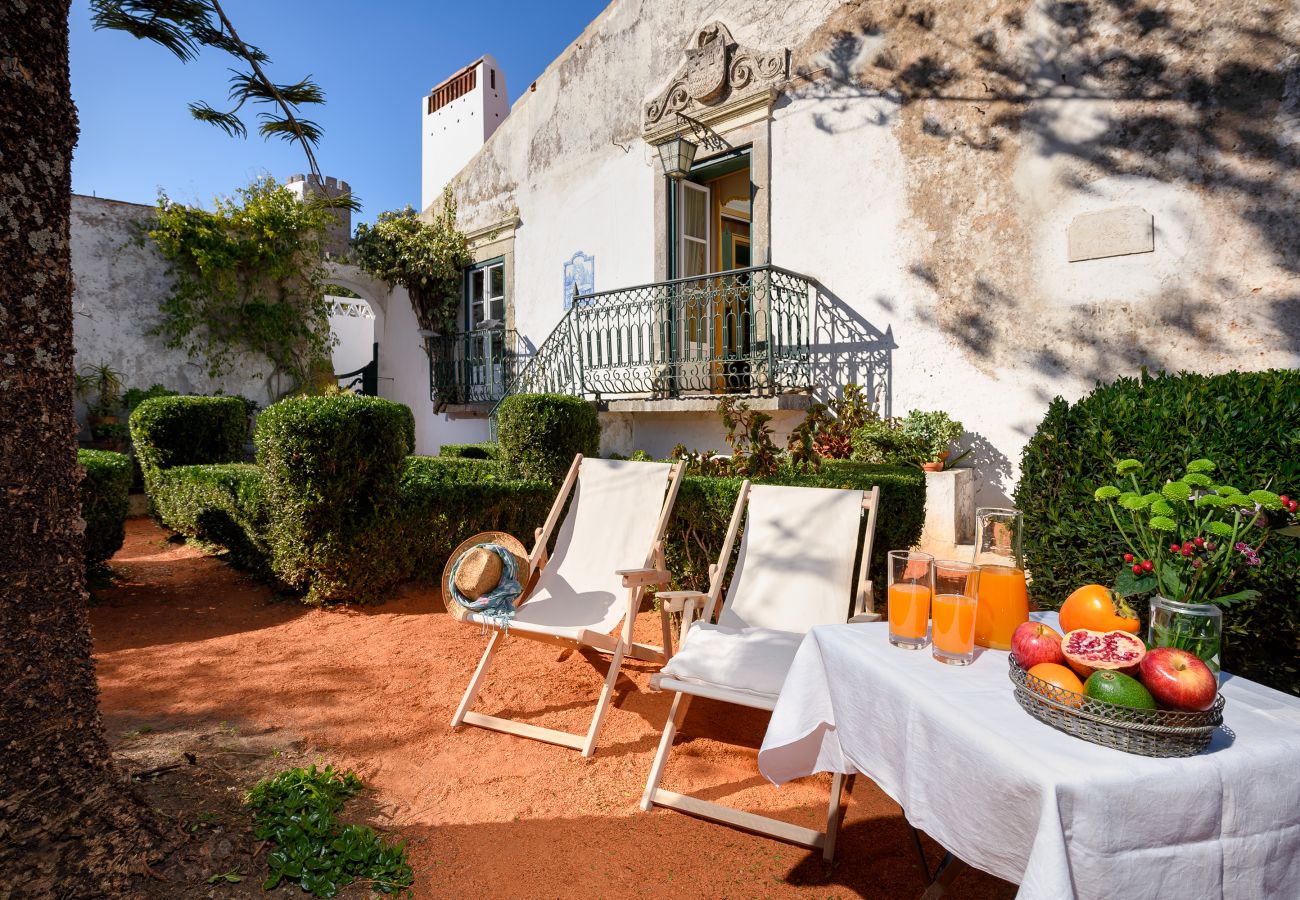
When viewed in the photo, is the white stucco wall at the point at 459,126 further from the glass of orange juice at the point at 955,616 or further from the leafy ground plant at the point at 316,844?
the glass of orange juice at the point at 955,616

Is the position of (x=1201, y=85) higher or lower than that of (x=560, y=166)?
lower

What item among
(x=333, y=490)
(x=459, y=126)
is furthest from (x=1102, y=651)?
(x=459, y=126)

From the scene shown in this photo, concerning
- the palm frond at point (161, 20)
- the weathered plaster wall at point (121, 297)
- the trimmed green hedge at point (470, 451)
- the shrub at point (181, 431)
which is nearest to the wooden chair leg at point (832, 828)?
the palm frond at point (161, 20)

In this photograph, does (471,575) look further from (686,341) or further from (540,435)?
(686,341)

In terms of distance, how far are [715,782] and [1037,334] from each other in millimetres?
4568

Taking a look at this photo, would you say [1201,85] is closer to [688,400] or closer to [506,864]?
[688,400]

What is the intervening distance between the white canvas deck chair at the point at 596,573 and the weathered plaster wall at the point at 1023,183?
136 inches

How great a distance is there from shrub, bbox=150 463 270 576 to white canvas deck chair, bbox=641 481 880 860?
137 inches

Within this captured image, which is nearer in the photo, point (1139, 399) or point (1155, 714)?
point (1155, 714)

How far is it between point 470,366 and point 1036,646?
35.0ft

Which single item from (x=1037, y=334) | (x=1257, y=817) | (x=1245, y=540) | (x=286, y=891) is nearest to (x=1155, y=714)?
(x=1257, y=817)

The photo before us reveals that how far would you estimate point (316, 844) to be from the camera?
2113 mm

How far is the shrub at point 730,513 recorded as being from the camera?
12.4 ft

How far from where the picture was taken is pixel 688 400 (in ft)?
24.2
